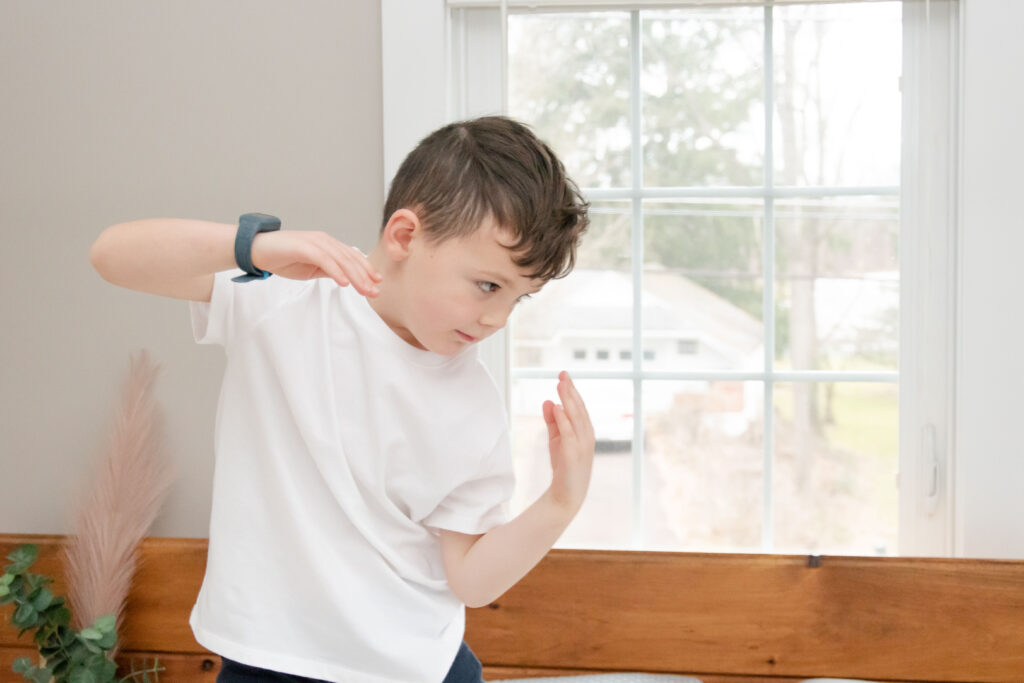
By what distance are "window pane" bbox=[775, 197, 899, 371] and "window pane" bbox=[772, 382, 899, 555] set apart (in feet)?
0.21

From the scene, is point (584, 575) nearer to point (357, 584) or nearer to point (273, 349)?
point (357, 584)

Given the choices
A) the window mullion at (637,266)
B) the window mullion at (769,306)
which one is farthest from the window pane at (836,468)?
the window mullion at (637,266)

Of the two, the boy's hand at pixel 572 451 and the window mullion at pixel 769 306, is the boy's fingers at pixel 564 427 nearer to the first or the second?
the boy's hand at pixel 572 451

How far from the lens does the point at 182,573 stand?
1.54 m

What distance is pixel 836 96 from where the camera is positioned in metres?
1.62

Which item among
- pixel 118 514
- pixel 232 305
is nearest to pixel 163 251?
pixel 232 305

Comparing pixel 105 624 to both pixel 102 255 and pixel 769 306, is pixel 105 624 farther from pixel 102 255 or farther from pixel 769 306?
pixel 769 306

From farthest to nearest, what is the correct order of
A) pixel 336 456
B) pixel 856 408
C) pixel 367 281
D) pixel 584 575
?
pixel 856 408, pixel 584 575, pixel 336 456, pixel 367 281

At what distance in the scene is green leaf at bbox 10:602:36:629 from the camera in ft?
4.62

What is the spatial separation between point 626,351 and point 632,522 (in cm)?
34

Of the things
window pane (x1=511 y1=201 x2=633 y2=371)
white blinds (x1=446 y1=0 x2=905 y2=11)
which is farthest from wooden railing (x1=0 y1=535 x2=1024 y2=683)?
white blinds (x1=446 y1=0 x2=905 y2=11)

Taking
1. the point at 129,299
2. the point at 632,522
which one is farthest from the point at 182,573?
the point at 632,522

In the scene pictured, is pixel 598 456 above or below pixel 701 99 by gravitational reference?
below

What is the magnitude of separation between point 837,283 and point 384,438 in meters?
1.04
